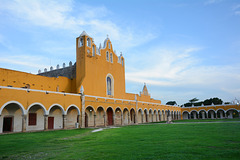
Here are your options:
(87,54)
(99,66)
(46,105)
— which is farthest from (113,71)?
(46,105)

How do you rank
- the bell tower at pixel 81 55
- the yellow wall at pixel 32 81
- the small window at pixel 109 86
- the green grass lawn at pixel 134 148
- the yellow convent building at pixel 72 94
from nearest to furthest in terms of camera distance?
1. the green grass lawn at pixel 134 148
2. the yellow convent building at pixel 72 94
3. the yellow wall at pixel 32 81
4. the bell tower at pixel 81 55
5. the small window at pixel 109 86

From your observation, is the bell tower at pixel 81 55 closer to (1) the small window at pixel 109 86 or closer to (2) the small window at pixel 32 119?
(1) the small window at pixel 109 86

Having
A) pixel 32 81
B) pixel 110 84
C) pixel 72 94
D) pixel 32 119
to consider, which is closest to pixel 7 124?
pixel 32 119

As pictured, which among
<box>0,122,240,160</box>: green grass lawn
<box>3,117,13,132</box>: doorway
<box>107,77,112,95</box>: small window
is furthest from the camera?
<box>107,77,112,95</box>: small window

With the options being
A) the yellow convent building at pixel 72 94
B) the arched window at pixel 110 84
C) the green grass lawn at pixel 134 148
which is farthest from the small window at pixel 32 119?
the arched window at pixel 110 84

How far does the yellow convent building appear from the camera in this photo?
18.9 metres

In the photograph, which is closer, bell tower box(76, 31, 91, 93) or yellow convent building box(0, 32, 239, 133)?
yellow convent building box(0, 32, 239, 133)

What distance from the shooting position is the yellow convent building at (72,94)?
18.9 meters

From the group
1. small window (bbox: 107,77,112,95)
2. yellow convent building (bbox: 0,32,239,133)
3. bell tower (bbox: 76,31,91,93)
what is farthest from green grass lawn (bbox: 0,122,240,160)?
small window (bbox: 107,77,112,95)

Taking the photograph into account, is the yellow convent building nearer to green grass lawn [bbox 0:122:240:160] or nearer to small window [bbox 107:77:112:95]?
small window [bbox 107:77:112:95]

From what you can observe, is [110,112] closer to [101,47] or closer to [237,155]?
[101,47]

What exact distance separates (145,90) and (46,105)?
3046 cm

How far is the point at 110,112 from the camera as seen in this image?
31859 mm

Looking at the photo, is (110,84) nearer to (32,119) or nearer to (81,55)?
(81,55)
